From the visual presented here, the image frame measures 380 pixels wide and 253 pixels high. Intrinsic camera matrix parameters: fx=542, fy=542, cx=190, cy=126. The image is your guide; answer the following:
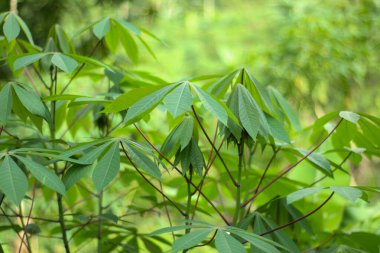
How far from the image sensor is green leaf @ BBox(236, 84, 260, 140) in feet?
2.91

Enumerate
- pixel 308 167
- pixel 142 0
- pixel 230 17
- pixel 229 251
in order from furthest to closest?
pixel 230 17
pixel 142 0
pixel 308 167
pixel 229 251

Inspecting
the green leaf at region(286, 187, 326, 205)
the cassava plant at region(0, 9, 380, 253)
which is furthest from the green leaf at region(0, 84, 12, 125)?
the green leaf at region(286, 187, 326, 205)

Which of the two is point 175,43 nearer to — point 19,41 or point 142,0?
point 142,0

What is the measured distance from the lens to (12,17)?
1.14m

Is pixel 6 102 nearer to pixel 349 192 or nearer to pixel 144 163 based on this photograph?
pixel 144 163

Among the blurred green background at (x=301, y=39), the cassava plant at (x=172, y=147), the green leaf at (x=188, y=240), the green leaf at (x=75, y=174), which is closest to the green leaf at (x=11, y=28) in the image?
the cassava plant at (x=172, y=147)

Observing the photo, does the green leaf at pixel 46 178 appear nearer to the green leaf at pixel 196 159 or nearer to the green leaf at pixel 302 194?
the green leaf at pixel 196 159

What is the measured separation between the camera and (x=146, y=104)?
85cm

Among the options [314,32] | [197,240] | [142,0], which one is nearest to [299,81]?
[314,32]

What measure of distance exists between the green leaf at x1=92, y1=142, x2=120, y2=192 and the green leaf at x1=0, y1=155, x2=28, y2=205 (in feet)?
0.36

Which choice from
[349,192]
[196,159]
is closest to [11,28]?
[196,159]

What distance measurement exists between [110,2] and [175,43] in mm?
3551

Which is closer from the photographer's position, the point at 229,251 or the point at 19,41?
the point at 229,251

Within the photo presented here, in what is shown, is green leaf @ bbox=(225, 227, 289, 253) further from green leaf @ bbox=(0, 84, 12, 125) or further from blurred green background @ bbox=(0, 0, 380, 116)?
blurred green background @ bbox=(0, 0, 380, 116)
